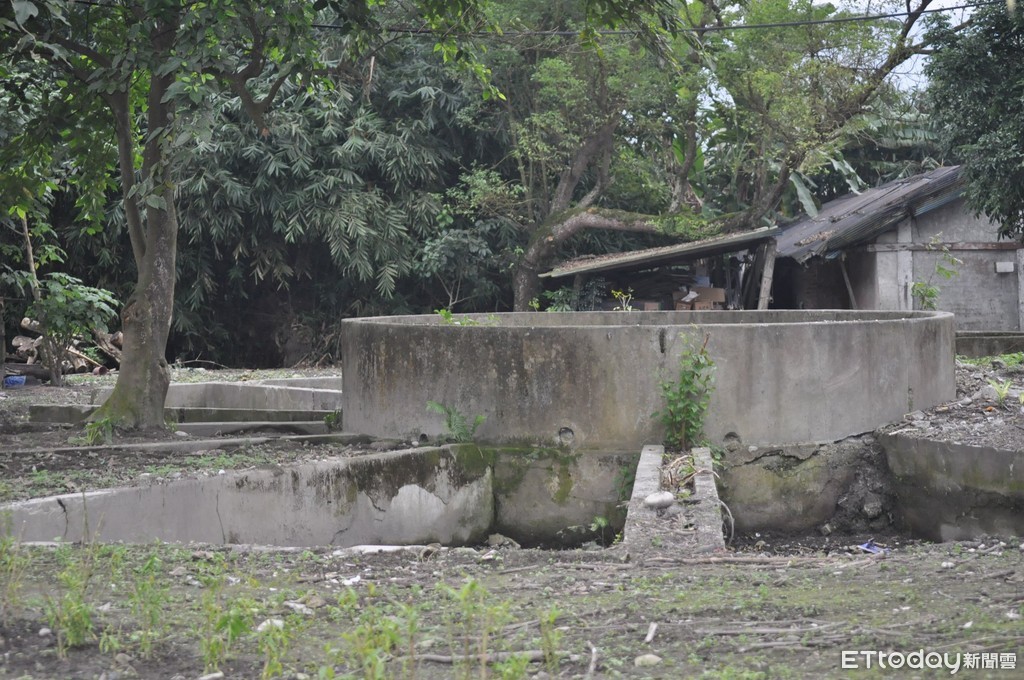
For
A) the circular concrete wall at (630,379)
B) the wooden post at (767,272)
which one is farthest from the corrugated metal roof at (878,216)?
the circular concrete wall at (630,379)

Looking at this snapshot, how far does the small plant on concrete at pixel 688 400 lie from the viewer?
6977mm

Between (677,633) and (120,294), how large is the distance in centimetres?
1758

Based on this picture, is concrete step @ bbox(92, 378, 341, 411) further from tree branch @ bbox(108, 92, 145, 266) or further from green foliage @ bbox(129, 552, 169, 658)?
green foliage @ bbox(129, 552, 169, 658)

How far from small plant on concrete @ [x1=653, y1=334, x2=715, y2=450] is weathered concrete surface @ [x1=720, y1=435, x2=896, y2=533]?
1.18 feet

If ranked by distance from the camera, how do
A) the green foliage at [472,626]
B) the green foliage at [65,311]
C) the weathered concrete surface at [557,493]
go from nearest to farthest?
the green foliage at [472,626] < the weathered concrete surface at [557,493] < the green foliage at [65,311]

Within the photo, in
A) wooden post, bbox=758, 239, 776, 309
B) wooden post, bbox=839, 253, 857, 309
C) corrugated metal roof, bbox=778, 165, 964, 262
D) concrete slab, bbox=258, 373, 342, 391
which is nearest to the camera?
concrete slab, bbox=258, 373, 342, 391

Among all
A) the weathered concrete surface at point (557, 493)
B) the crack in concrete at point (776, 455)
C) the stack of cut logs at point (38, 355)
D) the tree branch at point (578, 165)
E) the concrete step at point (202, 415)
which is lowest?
the weathered concrete surface at point (557, 493)

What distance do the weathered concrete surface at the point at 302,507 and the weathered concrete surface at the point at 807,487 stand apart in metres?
1.76

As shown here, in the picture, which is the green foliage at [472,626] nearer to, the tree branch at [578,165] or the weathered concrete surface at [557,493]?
the weathered concrete surface at [557,493]

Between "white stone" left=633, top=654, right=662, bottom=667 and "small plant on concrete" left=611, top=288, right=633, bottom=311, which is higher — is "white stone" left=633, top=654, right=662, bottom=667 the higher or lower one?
the lower one

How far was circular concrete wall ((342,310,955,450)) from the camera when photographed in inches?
283

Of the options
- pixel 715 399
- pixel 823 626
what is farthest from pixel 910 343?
pixel 823 626

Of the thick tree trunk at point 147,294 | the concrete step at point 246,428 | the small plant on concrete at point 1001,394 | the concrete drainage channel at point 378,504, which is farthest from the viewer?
the concrete step at point 246,428

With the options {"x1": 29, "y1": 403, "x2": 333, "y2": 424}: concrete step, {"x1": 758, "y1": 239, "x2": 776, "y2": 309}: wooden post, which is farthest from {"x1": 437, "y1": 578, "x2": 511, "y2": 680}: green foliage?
{"x1": 758, "y1": 239, "x2": 776, "y2": 309}: wooden post
